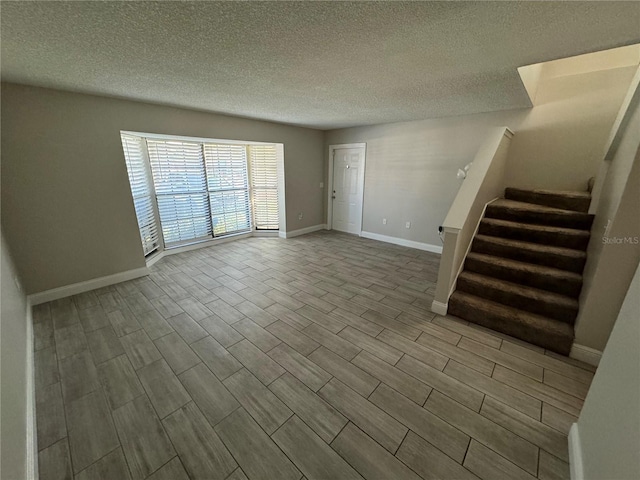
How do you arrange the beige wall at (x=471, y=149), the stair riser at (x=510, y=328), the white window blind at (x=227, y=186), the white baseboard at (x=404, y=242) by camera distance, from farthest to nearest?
the white window blind at (x=227, y=186) → the white baseboard at (x=404, y=242) → the beige wall at (x=471, y=149) → the stair riser at (x=510, y=328)

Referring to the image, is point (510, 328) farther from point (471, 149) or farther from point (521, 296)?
point (471, 149)

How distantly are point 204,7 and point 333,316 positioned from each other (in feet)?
8.11

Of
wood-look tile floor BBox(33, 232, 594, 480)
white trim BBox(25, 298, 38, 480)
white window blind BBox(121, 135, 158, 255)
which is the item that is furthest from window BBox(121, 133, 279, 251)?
white trim BBox(25, 298, 38, 480)

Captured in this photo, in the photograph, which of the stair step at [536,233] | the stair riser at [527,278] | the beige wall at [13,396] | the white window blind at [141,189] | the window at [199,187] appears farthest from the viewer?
the window at [199,187]

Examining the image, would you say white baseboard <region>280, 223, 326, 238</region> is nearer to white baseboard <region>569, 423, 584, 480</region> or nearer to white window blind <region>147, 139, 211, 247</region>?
white window blind <region>147, 139, 211, 247</region>

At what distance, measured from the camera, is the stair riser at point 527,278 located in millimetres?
2291

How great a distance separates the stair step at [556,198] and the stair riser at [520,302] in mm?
1522

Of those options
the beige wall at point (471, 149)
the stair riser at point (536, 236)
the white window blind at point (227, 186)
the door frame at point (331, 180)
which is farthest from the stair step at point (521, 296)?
the white window blind at point (227, 186)

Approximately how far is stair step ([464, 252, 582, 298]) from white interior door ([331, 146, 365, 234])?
2.88m

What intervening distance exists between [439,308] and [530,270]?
3.16ft

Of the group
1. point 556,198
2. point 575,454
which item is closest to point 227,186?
point 556,198

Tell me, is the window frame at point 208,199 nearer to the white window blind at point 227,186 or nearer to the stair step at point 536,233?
the white window blind at point 227,186

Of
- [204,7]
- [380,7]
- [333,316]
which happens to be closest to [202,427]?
[333,316]

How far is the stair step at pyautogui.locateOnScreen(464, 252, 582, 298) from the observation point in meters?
2.30
